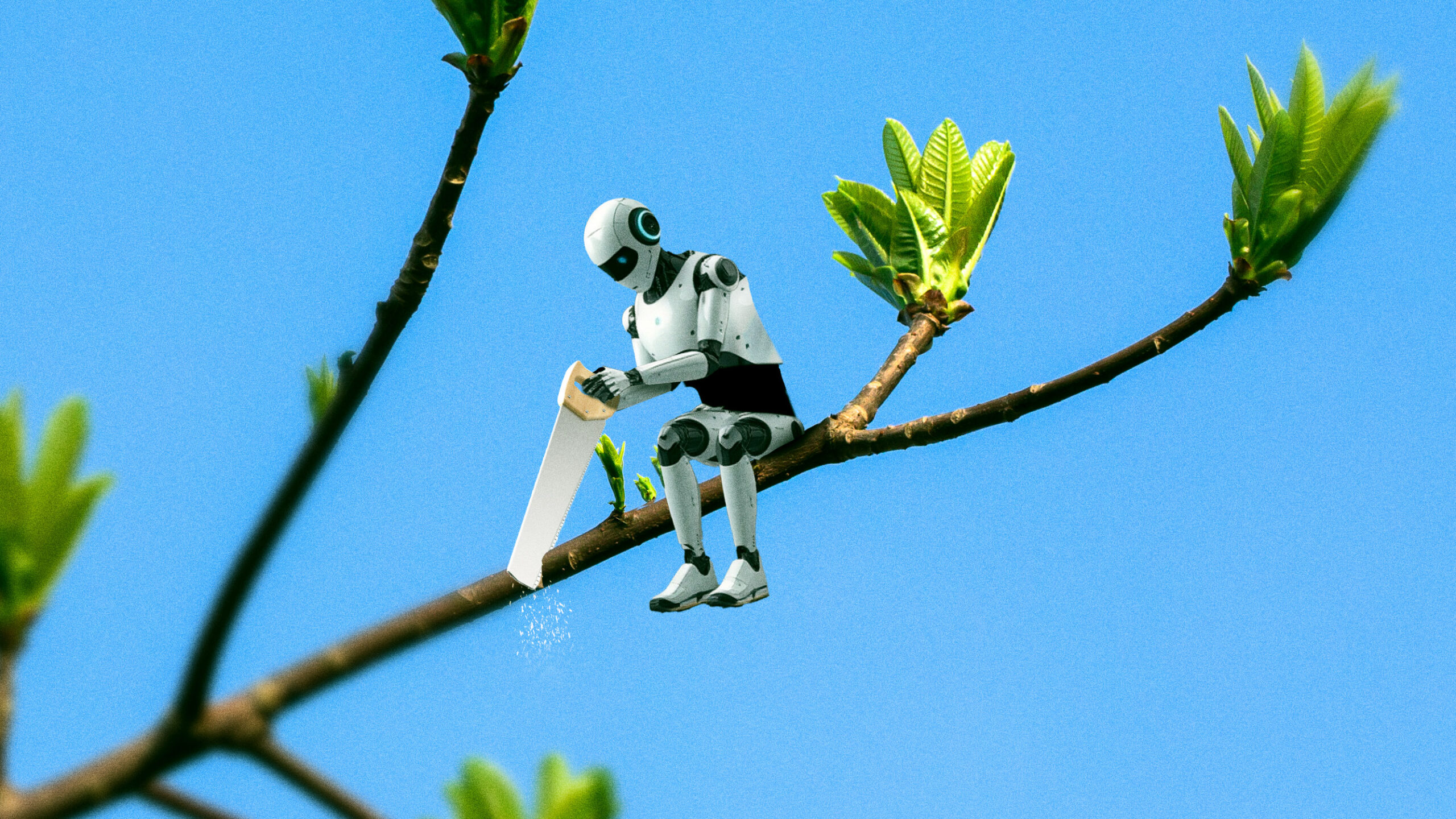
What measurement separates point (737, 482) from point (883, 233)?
2.39 feet

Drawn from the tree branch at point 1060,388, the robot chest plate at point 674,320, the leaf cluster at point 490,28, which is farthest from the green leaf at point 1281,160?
the leaf cluster at point 490,28

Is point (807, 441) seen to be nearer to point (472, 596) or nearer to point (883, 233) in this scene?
point (883, 233)

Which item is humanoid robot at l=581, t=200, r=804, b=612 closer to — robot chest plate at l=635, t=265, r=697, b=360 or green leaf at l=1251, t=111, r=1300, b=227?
robot chest plate at l=635, t=265, r=697, b=360

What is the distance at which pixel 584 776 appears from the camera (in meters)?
0.73

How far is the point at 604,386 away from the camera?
7.41 ft

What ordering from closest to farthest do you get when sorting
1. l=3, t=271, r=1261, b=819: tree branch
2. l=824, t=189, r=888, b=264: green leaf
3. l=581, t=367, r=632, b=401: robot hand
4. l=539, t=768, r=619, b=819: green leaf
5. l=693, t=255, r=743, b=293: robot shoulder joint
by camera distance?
1. l=539, t=768, r=619, b=819: green leaf
2. l=3, t=271, r=1261, b=819: tree branch
3. l=581, t=367, r=632, b=401: robot hand
4. l=693, t=255, r=743, b=293: robot shoulder joint
5. l=824, t=189, r=888, b=264: green leaf

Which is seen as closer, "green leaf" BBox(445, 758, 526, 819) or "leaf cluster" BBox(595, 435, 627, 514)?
"green leaf" BBox(445, 758, 526, 819)

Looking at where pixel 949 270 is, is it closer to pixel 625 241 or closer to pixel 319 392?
pixel 625 241

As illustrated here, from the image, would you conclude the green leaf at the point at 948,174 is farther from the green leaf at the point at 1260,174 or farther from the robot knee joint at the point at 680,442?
the robot knee joint at the point at 680,442

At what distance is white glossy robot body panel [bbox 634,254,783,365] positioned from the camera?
2.40 m

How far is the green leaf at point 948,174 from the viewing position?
8.92ft

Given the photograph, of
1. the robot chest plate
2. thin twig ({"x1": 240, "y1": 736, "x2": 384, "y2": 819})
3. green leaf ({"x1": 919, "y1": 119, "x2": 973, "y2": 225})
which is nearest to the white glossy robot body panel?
the robot chest plate

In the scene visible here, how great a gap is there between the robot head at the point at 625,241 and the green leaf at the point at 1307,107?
116 cm

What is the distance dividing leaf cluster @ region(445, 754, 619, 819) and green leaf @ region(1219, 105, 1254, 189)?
1.96m
